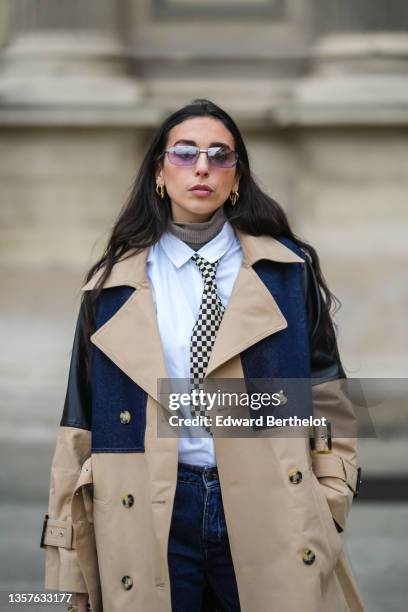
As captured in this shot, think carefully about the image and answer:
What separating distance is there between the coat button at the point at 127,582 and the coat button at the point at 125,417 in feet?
1.18

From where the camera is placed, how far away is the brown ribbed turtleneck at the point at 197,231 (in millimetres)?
3042

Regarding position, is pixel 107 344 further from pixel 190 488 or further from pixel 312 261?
pixel 312 261

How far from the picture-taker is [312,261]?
3.16 meters

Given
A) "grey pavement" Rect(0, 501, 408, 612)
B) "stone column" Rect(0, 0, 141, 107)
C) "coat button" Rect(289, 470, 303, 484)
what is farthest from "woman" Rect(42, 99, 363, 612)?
"stone column" Rect(0, 0, 141, 107)

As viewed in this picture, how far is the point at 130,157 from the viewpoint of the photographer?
7523 mm

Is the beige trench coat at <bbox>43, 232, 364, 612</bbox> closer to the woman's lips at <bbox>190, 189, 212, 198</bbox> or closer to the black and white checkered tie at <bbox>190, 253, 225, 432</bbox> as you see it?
the black and white checkered tie at <bbox>190, 253, 225, 432</bbox>

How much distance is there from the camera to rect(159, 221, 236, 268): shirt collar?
3.02 meters

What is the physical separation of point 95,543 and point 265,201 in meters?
0.95

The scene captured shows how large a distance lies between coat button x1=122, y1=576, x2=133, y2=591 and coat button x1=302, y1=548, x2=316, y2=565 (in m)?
0.40

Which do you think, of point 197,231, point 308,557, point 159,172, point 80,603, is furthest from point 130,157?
point 308,557

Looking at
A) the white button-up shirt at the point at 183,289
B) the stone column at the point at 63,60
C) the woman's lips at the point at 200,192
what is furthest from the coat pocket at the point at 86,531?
the stone column at the point at 63,60

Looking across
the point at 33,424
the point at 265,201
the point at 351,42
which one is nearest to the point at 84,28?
the point at 351,42

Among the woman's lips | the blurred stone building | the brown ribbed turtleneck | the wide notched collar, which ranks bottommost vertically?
the wide notched collar

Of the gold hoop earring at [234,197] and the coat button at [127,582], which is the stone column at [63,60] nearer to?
the gold hoop earring at [234,197]
